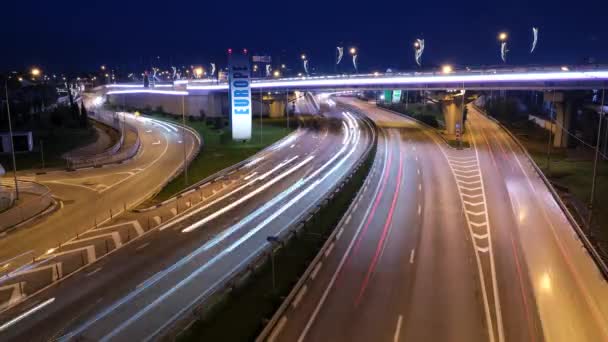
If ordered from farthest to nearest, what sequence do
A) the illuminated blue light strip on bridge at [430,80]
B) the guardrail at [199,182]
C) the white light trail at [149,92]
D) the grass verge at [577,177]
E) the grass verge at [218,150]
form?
the white light trail at [149,92] → the illuminated blue light strip on bridge at [430,80] → the grass verge at [218,150] → the guardrail at [199,182] → the grass verge at [577,177]

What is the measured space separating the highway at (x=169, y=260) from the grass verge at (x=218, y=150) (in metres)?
2.68

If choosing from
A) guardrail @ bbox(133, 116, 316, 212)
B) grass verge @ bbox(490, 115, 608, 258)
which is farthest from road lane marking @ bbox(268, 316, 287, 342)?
guardrail @ bbox(133, 116, 316, 212)

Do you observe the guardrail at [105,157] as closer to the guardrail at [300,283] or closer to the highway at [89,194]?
the highway at [89,194]

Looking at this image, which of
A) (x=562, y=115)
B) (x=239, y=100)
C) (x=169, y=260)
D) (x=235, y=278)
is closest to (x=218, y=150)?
(x=239, y=100)

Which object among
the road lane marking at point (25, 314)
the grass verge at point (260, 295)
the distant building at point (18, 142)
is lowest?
the road lane marking at point (25, 314)

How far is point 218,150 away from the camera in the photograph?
6197 cm

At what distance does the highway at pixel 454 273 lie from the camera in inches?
717

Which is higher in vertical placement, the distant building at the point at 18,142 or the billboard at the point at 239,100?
the billboard at the point at 239,100

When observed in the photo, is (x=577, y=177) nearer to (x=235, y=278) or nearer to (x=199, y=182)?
(x=199, y=182)

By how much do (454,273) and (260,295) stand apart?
31.7 feet

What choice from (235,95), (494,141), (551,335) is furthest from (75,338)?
(494,141)

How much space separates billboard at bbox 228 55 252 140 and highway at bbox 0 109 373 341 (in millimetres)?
20645

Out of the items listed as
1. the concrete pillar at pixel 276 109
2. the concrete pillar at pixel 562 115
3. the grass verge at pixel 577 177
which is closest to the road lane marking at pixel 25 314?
the grass verge at pixel 577 177

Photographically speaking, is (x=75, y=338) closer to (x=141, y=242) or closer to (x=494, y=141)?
(x=141, y=242)
